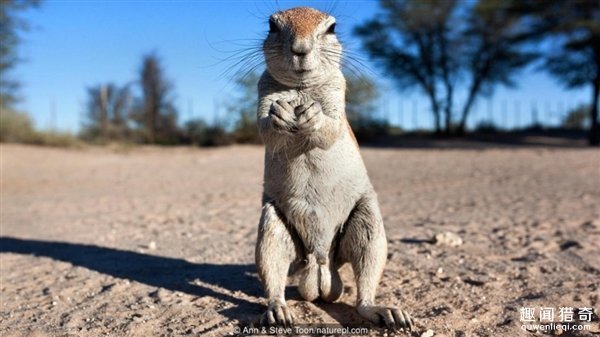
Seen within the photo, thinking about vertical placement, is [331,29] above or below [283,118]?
above

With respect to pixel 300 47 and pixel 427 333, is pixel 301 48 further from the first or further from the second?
pixel 427 333

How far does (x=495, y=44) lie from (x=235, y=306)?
29.6 m

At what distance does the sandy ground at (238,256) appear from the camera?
11.0 ft

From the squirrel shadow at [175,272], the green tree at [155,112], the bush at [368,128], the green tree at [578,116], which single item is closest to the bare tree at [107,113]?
the green tree at [155,112]

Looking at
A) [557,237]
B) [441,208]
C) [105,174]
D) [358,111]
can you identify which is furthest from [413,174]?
[358,111]

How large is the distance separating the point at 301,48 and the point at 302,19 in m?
0.24

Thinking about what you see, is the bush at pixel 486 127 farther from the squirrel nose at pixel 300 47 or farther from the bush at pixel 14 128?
the squirrel nose at pixel 300 47

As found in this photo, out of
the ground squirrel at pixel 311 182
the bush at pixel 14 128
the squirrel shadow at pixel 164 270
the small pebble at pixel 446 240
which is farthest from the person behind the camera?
the bush at pixel 14 128

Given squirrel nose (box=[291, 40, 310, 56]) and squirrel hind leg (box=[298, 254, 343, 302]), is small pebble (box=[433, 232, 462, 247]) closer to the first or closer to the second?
squirrel hind leg (box=[298, 254, 343, 302])

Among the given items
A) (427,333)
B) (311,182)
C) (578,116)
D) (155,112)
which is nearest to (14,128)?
(155,112)

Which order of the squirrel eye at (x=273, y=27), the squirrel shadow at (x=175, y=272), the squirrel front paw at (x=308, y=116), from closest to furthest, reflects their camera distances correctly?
the squirrel front paw at (x=308, y=116), the squirrel eye at (x=273, y=27), the squirrel shadow at (x=175, y=272)

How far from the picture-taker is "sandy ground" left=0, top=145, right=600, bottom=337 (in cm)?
336

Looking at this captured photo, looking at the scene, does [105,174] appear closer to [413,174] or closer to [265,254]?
[413,174]

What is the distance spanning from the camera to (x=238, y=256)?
5.16 meters
